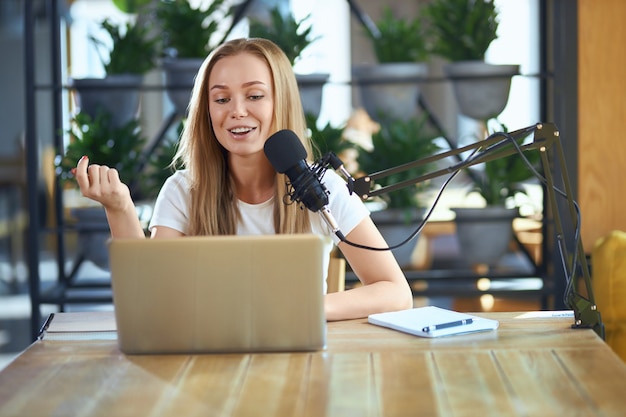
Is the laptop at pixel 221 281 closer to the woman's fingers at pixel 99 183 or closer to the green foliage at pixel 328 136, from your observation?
the woman's fingers at pixel 99 183

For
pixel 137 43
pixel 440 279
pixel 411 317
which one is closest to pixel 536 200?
pixel 440 279

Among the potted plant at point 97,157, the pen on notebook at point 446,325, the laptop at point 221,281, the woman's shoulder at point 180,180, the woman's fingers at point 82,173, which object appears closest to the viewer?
the laptop at point 221,281

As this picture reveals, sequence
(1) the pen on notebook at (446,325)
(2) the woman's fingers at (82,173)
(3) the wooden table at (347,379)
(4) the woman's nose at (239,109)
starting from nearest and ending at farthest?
(3) the wooden table at (347,379) → (1) the pen on notebook at (446,325) → (2) the woman's fingers at (82,173) → (4) the woman's nose at (239,109)

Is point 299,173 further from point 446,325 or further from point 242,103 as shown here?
point 242,103

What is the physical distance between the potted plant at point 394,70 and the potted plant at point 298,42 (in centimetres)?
17

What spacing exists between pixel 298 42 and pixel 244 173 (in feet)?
3.37

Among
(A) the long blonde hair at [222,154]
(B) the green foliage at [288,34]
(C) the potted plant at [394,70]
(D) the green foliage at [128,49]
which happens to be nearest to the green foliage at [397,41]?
(C) the potted plant at [394,70]

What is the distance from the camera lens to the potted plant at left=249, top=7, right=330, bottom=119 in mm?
3158

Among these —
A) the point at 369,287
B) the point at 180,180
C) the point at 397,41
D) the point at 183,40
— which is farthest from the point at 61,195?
the point at 369,287

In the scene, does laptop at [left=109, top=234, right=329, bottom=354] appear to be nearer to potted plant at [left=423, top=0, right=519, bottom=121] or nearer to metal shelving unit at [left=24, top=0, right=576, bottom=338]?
metal shelving unit at [left=24, top=0, right=576, bottom=338]

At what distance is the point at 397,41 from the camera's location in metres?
3.26

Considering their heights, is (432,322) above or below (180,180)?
below

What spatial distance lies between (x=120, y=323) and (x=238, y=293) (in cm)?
22

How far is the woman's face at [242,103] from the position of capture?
217 centimetres
